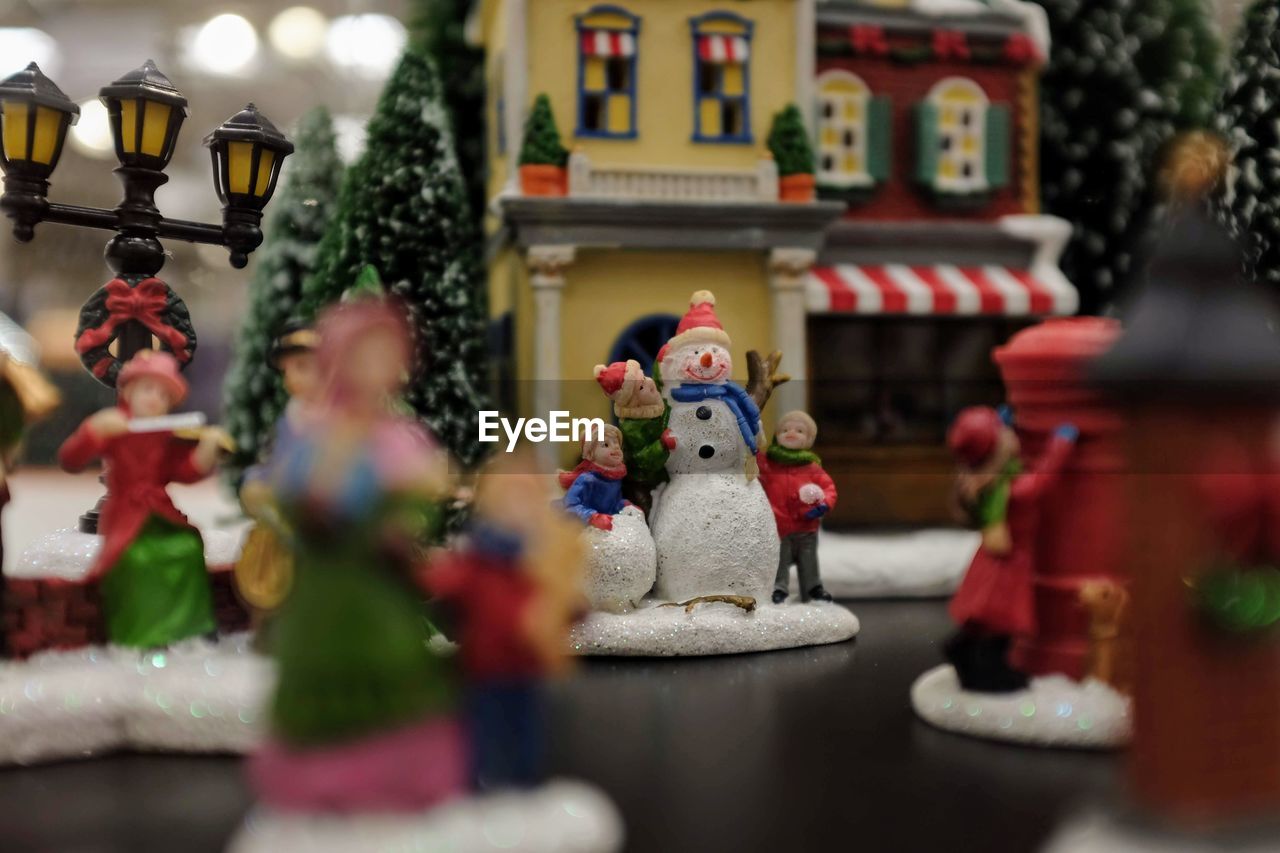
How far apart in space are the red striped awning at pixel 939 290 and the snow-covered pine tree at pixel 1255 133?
1362 mm

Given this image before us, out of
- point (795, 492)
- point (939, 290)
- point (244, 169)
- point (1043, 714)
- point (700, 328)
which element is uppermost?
point (244, 169)

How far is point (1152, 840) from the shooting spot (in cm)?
203

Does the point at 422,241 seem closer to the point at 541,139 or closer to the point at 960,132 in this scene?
the point at 541,139

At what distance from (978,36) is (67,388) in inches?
246

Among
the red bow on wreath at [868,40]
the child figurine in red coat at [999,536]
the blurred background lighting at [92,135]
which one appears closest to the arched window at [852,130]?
the red bow on wreath at [868,40]

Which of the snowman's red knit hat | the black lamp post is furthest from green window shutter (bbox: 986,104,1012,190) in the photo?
the black lamp post

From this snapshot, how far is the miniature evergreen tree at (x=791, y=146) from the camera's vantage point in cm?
701

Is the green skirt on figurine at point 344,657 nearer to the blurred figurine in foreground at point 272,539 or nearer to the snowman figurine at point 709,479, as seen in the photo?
the blurred figurine in foreground at point 272,539

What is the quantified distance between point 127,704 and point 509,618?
59.9 inches

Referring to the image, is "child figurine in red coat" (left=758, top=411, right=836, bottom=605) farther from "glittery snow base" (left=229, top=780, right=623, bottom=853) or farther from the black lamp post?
"glittery snow base" (left=229, top=780, right=623, bottom=853)

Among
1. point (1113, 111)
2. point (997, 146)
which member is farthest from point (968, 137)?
point (1113, 111)

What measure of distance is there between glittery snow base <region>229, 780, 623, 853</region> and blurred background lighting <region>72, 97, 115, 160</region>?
4.08 m

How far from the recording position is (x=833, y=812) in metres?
2.61

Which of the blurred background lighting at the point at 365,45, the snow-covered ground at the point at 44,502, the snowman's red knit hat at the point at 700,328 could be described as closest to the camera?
the snowman's red knit hat at the point at 700,328
